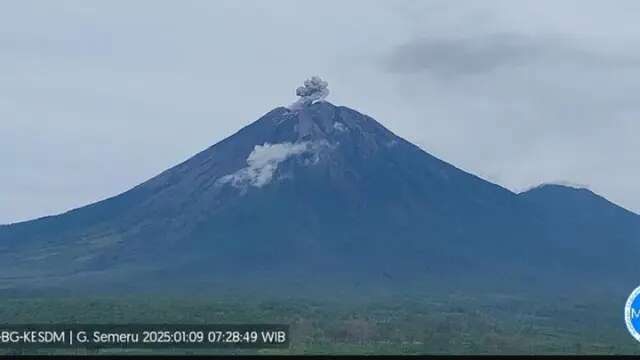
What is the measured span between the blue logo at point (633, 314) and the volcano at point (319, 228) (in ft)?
3.54

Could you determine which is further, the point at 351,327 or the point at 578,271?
the point at 578,271

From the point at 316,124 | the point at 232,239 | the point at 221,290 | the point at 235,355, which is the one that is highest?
the point at 316,124

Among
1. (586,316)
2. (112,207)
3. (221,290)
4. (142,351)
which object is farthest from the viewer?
(112,207)

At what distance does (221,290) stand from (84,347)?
18.7m

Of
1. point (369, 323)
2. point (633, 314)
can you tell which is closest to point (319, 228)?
point (369, 323)

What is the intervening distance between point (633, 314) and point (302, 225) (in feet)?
130

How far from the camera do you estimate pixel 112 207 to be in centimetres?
6069

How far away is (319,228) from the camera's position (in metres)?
55.5

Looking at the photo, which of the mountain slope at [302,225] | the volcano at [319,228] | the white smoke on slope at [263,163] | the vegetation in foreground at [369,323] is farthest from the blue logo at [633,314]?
the white smoke on slope at [263,163]

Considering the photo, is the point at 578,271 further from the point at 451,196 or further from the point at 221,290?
the point at 451,196

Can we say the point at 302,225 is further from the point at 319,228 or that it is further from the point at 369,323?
the point at 369,323

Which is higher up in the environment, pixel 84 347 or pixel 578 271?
pixel 578 271

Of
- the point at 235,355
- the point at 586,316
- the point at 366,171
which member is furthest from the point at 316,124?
the point at 235,355

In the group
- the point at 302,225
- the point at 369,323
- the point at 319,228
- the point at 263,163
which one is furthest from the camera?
the point at 263,163
